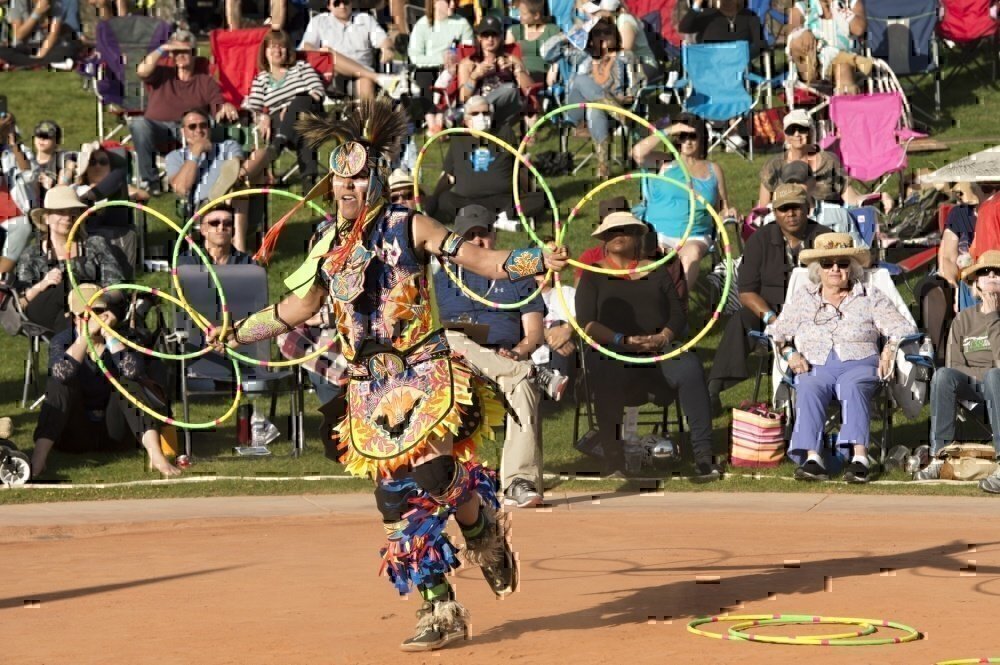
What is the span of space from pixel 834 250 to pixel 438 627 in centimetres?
608

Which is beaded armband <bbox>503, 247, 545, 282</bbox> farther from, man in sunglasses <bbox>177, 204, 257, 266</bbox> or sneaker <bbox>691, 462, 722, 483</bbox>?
man in sunglasses <bbox>177, 204, 257, 266</bbox>

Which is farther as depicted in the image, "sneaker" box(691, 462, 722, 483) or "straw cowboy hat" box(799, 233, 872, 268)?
"straw cowboy hat" box(799, 233, 872, 268)

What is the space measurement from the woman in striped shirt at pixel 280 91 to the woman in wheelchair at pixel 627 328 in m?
5.88

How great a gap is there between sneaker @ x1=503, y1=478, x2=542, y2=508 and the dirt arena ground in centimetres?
13

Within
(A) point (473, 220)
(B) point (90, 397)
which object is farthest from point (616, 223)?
(B) point (90, 397)

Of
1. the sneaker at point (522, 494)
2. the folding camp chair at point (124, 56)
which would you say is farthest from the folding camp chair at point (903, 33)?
the sneaker at point (522, 494)

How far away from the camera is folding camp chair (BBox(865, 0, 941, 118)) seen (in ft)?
67.3

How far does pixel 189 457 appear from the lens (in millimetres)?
13836

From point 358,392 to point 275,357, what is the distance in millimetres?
7337

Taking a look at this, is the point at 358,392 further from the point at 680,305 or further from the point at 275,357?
the point at 275,357

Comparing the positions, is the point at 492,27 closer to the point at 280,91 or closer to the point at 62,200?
the point at 280,91

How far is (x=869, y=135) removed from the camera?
18.2 metres

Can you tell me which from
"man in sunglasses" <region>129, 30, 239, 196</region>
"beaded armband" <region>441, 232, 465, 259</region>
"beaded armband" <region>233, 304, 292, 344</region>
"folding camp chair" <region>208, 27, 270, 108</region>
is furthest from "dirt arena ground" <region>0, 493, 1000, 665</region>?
"folding camp chair" <region>208, 27, 270, 108</region>

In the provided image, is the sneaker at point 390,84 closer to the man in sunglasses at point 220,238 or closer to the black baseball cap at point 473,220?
the man in sunglasses at point 220,238
